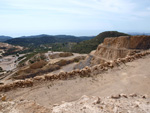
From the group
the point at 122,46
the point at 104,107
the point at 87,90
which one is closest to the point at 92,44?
the point at 122,46

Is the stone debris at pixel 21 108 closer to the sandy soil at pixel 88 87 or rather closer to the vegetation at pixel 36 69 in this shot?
the sandy soil at pixel 88 87

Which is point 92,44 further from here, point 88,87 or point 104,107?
point 104,107

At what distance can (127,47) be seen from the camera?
80.1 feet

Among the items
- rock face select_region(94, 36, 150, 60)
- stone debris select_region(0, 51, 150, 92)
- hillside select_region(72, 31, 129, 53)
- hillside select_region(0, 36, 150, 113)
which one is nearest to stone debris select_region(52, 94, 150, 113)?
hillside select_region(0, 36, 150, 113)

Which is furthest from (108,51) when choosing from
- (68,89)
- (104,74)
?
(68,89)

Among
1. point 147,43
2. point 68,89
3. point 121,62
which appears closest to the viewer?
point 68,89

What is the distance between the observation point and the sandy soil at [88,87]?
6.63 meters

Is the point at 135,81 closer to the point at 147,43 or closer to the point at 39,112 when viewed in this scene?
the point at 39,112

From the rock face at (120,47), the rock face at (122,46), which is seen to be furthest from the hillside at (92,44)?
the rock face at (122,46)

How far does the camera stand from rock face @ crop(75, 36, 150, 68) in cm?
2338

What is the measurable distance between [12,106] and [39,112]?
4.34ft

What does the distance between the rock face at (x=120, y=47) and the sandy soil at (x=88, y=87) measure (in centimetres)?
1356

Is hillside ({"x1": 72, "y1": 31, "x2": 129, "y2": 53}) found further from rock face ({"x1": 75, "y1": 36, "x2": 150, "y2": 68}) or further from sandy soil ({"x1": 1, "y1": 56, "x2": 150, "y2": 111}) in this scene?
sandy soil ({"x1": 1, "y1": 56, "x2": 150, "y2": 111})

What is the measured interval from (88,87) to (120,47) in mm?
20542
